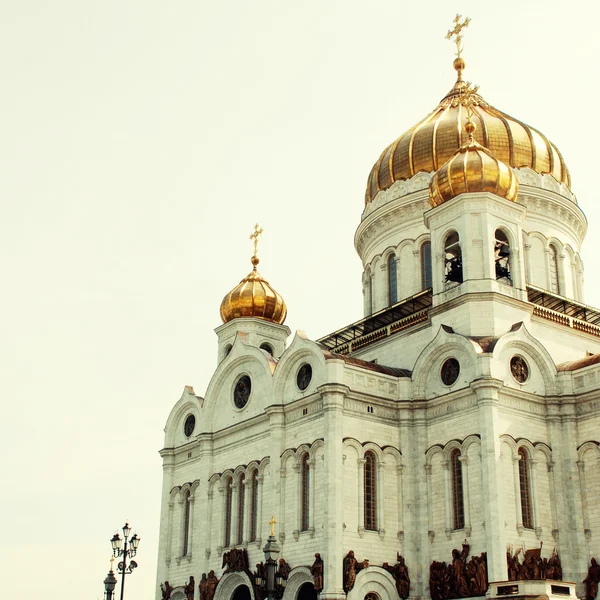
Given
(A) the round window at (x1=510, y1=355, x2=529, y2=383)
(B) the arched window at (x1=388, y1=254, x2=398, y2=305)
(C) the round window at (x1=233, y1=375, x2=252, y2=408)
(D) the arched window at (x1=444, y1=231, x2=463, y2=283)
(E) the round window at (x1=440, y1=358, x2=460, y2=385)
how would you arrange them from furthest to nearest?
(B) the arched window at (x1=388, y1=254, x2=398, y2=305) < (C) the round window at (x1=233, y1=375, x2=252, y2=408) < (D) the arched window at (x1=444, y1=231, x2=463, y2=283) < (E) the round window at (x1=440, y1=358, x2=460, y2=385) < (A) the round window at (x1=510, y1=355, x2=529, y2=383)

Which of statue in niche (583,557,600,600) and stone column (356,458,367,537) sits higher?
stone column (356,458,367,537)

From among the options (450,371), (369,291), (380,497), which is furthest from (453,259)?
(380,497)

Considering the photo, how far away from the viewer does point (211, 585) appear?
28.5 meters

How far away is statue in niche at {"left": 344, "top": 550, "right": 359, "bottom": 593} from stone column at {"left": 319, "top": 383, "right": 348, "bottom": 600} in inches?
6.6

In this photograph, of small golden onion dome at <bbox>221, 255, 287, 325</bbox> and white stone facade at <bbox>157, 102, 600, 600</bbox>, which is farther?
small golden onion dome at <bbox>221, 255, 287, 325</bbox>

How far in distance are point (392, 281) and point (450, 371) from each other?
8.07 metres

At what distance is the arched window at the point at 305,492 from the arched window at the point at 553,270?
11.4 m

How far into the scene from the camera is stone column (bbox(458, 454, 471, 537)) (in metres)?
24.5

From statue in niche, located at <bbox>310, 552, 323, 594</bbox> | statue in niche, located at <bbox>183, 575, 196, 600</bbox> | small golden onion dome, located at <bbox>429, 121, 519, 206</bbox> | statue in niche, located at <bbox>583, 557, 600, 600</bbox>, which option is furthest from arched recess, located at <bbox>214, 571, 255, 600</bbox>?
small golden onion dome, located at <bbox>429, 121, 519, 206</bbox>

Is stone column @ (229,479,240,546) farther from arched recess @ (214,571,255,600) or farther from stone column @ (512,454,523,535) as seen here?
stone column @ (512,454,523,535)

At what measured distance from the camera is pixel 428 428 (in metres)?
26.8

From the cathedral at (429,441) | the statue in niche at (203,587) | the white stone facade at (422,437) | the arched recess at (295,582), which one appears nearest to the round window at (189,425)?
the cathedral at (429,441)

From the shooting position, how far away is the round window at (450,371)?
2628 cm

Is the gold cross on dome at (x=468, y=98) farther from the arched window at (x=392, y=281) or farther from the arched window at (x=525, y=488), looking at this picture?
A: the arched window at (x=525, y=488)
